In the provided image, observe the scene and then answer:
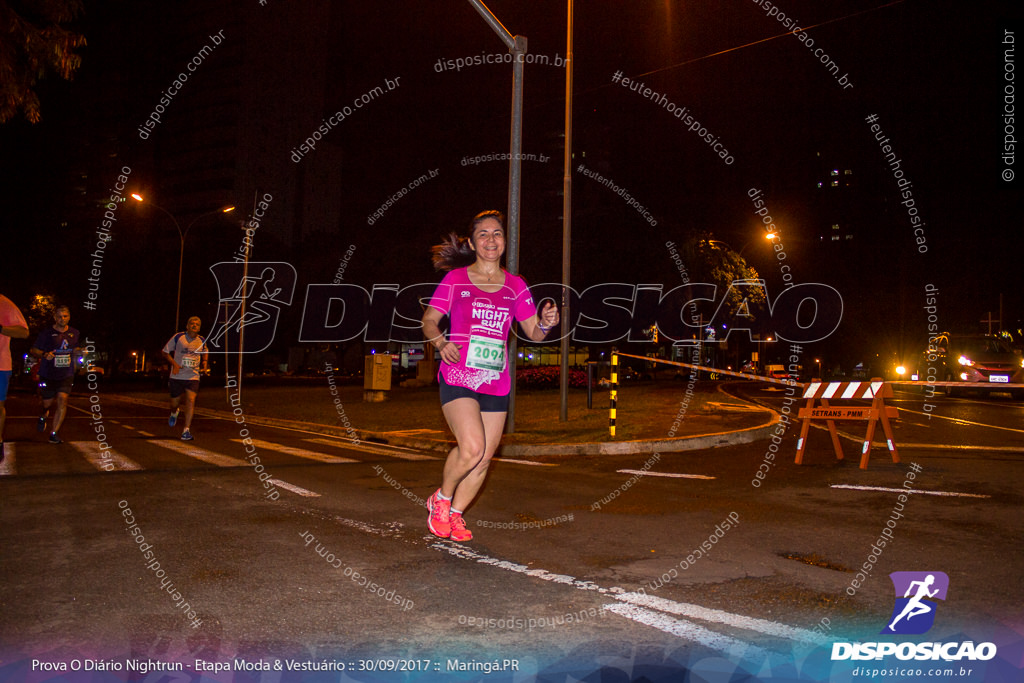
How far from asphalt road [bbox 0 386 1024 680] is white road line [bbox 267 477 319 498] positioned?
0.05 m

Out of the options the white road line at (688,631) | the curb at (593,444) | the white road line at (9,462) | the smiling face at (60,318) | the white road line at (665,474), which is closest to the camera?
the white road line at (688,631)

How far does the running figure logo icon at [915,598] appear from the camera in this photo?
3500 millimetres

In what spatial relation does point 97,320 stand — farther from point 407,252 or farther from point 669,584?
point 669,584

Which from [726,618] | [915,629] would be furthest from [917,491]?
[726,618]

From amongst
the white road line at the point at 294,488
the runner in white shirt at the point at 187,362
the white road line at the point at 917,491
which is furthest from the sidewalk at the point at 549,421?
the white road line at the point at 294,488

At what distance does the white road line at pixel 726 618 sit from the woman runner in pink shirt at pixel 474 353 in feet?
4.96

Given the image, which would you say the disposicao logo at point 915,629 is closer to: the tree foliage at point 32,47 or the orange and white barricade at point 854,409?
the orange and white barricade at point 854,409

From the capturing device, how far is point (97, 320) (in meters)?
45.1

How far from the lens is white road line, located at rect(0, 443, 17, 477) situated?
771 cm

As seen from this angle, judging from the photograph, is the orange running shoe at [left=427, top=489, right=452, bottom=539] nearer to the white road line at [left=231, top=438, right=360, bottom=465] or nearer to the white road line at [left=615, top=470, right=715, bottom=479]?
the white road line at [left=615, top=470, right=715, bottom=479]

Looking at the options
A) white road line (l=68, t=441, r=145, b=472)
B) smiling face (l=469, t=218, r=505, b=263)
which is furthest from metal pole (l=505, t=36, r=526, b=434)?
smiling face (l=469, t=218, r=505, b=263)

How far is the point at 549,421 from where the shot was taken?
1496 centimetres

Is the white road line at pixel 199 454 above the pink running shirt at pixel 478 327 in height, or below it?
below

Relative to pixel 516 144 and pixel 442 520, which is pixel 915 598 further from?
pixel 516 144
